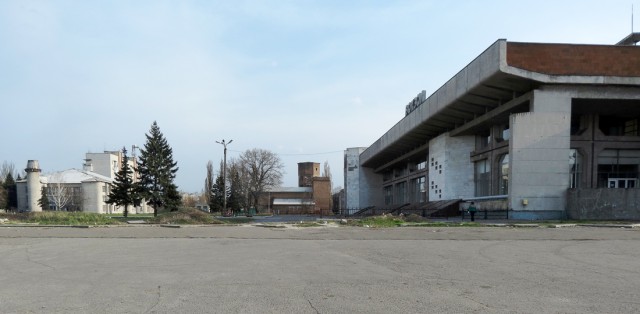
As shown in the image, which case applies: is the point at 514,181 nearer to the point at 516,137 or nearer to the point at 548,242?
the point at 516,137

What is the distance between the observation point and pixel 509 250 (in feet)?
41.7

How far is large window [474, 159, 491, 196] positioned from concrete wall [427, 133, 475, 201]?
722 millimetres

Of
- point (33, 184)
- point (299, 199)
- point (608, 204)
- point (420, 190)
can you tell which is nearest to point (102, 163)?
point (33, 184)

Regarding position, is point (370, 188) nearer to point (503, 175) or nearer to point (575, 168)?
point (503, 175)

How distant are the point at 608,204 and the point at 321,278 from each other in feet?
90.5

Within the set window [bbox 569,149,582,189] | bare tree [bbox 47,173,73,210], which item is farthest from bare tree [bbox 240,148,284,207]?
window [bbox 569,149,582,189]

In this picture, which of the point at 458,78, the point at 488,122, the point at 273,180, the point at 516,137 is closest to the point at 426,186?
the point at 488,122

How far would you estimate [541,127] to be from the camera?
30453 millimetres

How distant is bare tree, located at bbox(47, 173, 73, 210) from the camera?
269 ft

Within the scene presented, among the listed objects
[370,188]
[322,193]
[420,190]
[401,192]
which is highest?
[420,190]

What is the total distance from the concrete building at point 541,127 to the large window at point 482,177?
97 mm

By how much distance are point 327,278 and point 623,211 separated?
28.0m

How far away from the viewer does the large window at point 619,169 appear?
35.3m

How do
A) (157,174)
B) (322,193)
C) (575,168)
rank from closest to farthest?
1. (575,168)
2. (157,174)
3. (322,193)
